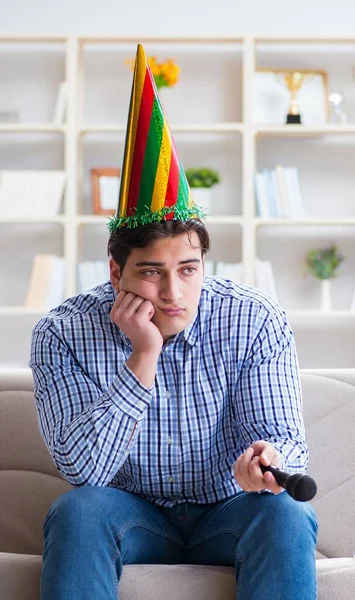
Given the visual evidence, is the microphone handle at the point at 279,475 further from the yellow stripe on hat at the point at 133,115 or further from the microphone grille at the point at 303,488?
the yellow stripe on hat at the point at 133,115

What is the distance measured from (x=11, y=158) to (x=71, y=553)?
127 inches

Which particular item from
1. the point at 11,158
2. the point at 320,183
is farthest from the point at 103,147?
the point at 320,183

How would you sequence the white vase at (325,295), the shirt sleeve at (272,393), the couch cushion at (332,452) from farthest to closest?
the white vase at (325,295)
the couch cushion at (332,452)
the shirt sleeve at (272,393)

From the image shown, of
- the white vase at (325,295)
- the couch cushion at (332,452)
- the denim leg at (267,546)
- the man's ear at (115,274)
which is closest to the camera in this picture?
the denim leg at (267,546)

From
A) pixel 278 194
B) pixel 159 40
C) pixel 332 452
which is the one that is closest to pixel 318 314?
pixel 278 194

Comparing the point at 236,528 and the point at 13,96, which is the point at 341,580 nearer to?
the point at 236,528

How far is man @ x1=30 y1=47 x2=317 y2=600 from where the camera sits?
4.91 feet

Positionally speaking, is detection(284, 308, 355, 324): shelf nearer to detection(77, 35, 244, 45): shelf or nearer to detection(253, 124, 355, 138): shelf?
detection(253, 124, 355, 138): shelf

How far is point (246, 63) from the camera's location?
4.16m

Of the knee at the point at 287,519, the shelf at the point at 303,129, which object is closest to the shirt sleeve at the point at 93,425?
the knee at the point at 287,519

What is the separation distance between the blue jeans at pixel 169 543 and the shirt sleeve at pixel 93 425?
0.04m

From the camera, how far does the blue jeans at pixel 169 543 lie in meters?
1.37

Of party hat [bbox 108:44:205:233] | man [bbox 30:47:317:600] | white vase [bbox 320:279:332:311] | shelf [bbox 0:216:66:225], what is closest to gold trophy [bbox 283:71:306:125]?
white vase [bbox 320:279:332:311]

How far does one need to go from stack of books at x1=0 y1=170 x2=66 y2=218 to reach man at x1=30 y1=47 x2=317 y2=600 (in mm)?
2439
